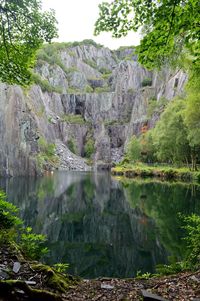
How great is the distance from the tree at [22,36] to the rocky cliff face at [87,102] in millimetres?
80568

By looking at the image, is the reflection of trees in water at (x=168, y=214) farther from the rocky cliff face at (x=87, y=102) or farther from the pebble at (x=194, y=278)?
the rocky cliff face at (x=87, y=102)

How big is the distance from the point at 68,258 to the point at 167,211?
11.4m

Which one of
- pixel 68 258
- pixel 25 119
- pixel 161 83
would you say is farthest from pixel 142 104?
pixel 68 258

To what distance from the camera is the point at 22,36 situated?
953 cm

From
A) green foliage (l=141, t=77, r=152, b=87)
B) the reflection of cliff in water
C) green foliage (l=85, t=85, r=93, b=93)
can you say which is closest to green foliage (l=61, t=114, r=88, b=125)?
green foliage (l=85, t=85, r=93, b=93)

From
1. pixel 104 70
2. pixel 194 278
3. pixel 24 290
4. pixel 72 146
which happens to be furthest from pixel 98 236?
pixel 104 70

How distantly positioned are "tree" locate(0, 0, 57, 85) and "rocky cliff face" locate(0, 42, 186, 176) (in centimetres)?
8057

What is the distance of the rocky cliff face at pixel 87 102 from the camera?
346 ft

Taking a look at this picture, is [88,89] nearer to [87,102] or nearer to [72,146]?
[87,102]

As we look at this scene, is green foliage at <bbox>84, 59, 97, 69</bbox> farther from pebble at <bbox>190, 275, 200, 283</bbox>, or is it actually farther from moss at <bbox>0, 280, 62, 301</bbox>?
moss at <bbox>0, 280, 62, 301</bbox>

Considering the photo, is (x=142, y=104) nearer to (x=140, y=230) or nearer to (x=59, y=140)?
(x=59, y=140)

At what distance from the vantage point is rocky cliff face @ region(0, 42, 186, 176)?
346ft

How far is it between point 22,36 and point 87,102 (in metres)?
140

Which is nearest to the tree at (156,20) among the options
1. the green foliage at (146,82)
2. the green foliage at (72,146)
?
the green foliage at (72,146)
